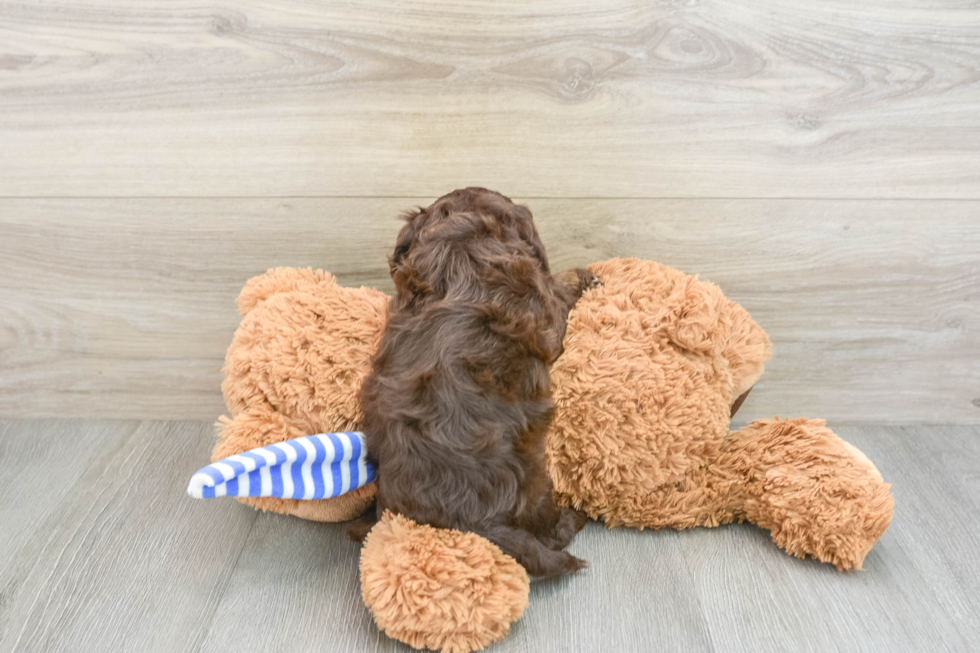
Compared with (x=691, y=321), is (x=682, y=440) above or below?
below

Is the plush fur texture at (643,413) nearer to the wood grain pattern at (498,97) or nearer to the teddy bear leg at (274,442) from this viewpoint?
the teddy bear leg at (274,442)

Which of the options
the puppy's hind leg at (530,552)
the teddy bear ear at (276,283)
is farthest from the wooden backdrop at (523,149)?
the puppy's hind leg at (530,552)

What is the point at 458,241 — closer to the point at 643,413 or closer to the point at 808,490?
the point at 643,413

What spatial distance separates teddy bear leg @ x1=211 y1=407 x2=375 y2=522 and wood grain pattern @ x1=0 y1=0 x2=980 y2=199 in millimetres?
381

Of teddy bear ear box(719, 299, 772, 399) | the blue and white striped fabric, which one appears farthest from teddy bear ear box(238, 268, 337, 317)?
teddy bear ear box(719, 299, 772, 399)

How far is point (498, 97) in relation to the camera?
98 centimetres

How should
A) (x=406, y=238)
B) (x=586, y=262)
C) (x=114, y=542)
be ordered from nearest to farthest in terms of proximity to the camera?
(x=406, y=238)
(x=114, y=542)
(x=586, y=262)

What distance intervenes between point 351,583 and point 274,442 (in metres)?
0.21

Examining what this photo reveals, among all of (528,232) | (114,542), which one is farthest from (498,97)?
(114,542)

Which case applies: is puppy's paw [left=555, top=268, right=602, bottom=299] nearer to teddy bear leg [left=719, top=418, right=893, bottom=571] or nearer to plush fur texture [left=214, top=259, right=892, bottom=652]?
plush fur texture [left=214, top=259, right=892, bottom=652]

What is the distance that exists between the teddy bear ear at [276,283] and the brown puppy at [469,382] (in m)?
0.21

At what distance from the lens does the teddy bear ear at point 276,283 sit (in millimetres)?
947

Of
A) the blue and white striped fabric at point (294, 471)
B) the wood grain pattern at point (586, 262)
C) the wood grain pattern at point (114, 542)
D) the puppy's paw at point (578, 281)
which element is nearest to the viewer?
the blue and white striped fabric at point (294, 471)

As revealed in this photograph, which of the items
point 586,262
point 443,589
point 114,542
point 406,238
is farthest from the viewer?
point 586,262
